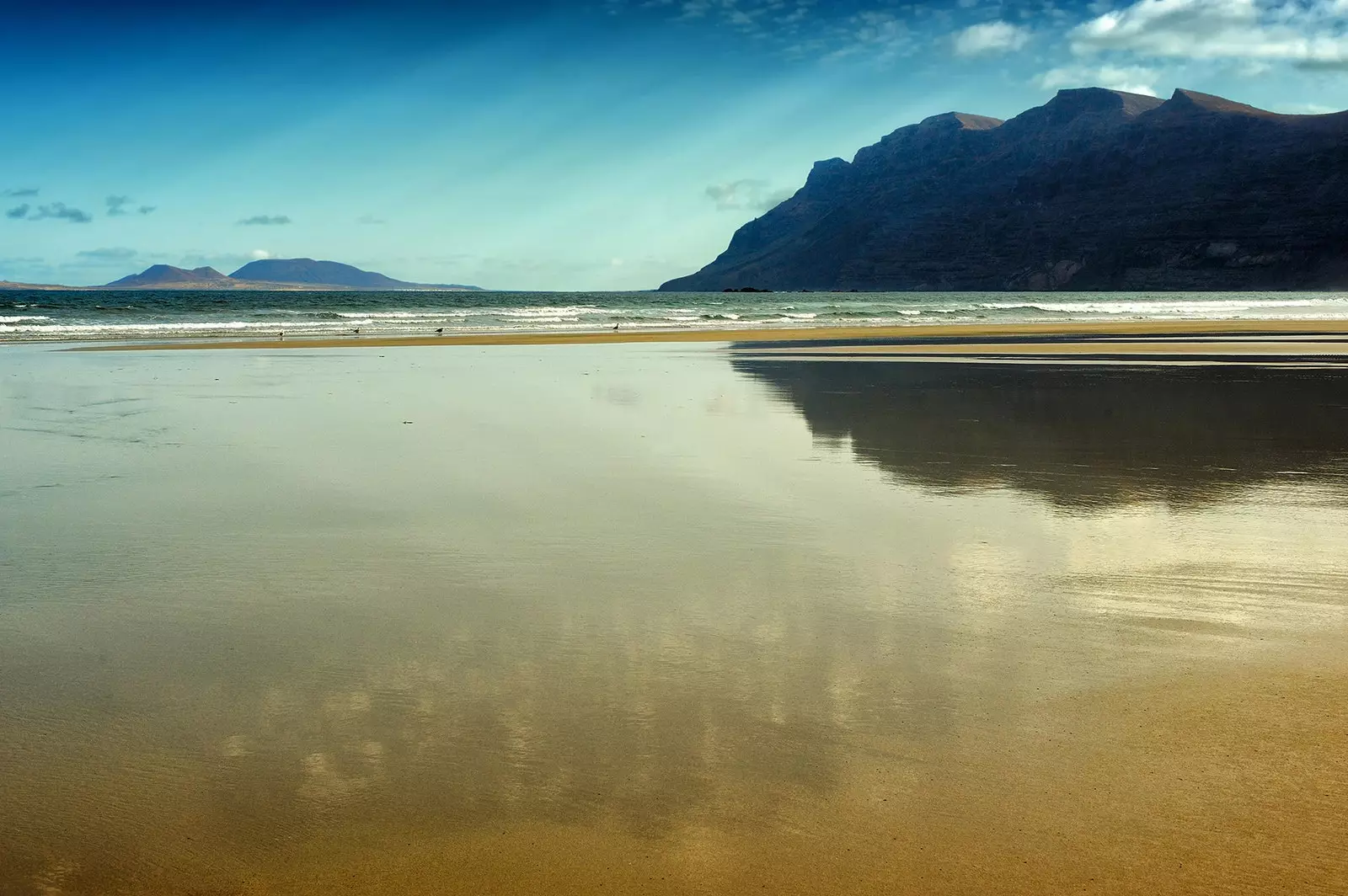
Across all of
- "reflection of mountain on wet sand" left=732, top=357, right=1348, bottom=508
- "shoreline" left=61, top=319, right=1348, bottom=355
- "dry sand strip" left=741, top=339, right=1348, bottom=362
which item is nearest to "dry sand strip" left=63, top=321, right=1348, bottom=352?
"shoreline" left=61, top=319, right=1348, bottom=355

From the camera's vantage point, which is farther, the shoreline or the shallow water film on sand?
the shoreline

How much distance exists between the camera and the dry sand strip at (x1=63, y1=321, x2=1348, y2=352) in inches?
1307

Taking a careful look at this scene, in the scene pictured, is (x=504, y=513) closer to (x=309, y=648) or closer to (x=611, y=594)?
(x=611, y=594)

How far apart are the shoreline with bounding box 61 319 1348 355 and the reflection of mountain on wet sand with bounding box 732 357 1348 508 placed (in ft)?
36.9

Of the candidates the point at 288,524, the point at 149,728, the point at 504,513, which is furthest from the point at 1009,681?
the point at 288,524

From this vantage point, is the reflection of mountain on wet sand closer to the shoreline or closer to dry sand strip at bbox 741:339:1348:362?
dry sand strip at bbox 741:339:1348:362

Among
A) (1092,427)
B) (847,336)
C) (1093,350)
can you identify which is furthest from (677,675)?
(847,336)

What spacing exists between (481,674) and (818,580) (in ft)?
6.92

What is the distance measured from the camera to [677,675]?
4.12 meters

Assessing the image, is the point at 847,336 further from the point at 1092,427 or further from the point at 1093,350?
the point at 1092,427

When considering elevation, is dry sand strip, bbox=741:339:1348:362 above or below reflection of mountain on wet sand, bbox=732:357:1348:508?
above

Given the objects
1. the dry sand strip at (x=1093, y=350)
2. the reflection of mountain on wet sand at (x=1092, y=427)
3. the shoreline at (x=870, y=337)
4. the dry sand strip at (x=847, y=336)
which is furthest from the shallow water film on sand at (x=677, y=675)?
the dry sand strip at (x=847, y=336)

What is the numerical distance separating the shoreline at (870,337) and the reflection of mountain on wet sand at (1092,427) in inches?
443

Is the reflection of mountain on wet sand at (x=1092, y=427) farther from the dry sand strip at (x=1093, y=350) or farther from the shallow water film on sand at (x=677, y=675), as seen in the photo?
the dry sand strip at (x=1093, y=350)
